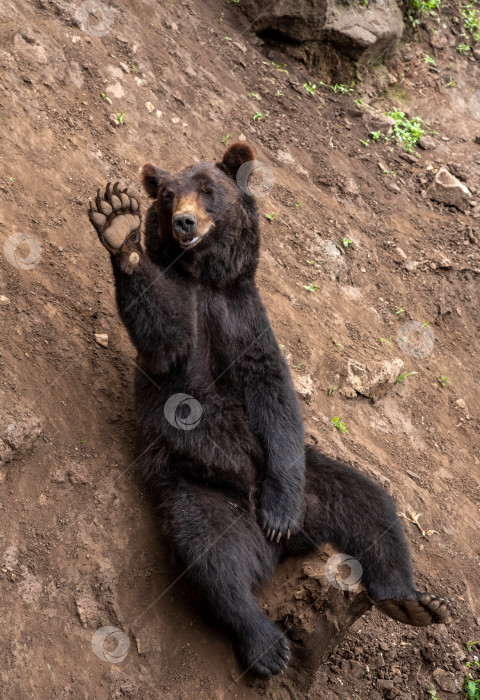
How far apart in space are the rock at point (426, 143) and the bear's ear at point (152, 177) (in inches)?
245

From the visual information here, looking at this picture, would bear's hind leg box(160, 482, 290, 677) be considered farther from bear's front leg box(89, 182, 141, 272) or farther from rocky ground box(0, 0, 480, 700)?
bear's front leg box(89, 182, 141, 272)

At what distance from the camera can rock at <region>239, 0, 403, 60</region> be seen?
9852 mm

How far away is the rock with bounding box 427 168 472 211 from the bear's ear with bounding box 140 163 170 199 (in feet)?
18.5

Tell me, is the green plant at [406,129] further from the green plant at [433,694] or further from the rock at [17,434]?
the rock at [17,434]

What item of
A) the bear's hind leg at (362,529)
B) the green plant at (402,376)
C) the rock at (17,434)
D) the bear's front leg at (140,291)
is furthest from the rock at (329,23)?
the rock at (17,434)

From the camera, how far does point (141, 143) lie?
753 cm

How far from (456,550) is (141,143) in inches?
199

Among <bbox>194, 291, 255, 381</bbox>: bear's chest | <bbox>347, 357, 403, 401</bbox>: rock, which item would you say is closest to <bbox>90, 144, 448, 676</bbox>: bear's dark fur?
<bbox>194, 291, 255, 381</bbox>: bear's chest

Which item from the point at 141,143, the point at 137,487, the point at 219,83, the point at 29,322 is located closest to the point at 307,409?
the point at 137,487

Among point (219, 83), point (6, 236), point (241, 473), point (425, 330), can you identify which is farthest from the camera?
point (219, 83)

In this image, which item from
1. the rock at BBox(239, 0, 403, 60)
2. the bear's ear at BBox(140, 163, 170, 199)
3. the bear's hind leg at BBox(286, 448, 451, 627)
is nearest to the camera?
the bear's hind leg at BBox(286, 448, 451, 627)

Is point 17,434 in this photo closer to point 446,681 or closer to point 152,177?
point 152,177

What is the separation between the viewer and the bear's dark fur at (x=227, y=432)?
13.9 feet

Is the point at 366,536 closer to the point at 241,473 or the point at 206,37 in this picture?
the point at 241,473
